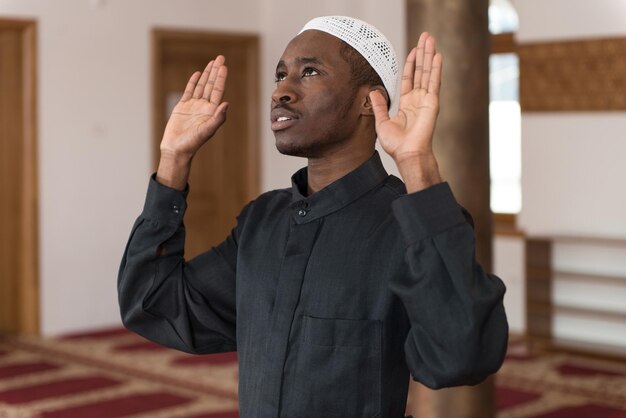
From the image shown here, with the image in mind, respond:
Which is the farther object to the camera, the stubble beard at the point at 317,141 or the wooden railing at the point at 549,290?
the wooden railing at the point at 549,290

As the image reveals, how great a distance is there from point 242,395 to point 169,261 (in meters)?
Result: 0.28

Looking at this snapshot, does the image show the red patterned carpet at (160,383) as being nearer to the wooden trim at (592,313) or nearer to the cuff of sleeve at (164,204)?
the wooden trim at (592,313)

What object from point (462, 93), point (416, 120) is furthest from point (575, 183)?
point (416, 120)

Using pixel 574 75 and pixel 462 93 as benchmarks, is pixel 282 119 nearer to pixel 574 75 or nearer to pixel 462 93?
pixel 462 93

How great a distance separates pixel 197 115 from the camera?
184cm

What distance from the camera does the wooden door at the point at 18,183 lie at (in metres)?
8.10

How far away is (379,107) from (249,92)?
26.8 feet

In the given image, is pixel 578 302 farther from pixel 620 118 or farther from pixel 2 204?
pixel 2 204

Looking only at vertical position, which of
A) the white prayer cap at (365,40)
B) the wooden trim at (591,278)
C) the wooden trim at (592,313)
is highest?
the white prayer cap at (365,40)

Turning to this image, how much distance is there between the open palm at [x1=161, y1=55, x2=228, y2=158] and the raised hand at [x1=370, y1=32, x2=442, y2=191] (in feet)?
1.13

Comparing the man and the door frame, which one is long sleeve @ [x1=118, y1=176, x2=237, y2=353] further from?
the door frame

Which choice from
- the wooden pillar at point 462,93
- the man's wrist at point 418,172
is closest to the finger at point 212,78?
the man's wrist at point 418,172

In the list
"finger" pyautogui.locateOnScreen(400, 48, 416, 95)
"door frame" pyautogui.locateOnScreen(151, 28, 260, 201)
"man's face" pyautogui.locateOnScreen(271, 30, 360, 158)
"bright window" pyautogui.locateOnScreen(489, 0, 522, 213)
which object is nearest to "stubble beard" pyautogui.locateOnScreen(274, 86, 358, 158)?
"man's face" pyautogui.locateOnScreen(271, 30, 360, 158)

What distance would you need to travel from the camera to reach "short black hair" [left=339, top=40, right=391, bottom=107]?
1.67 m
